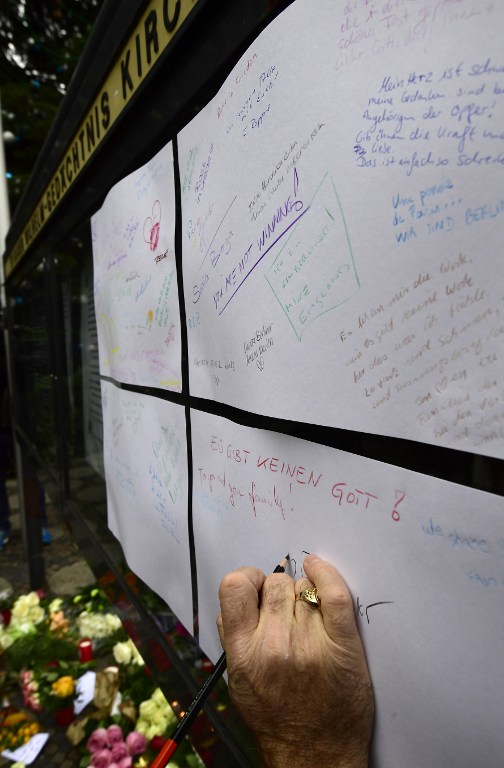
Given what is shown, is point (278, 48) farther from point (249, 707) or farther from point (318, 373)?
point (249, 707)

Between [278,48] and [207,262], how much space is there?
37 centimetres

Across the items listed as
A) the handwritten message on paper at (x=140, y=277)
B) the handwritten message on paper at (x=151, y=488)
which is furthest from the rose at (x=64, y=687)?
the handwritten message on paper at (x=140, y=277)

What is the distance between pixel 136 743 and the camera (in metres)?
1.91

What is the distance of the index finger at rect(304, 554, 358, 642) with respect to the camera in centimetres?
66

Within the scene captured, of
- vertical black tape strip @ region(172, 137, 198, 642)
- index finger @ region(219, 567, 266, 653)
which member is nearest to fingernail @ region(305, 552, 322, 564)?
index finger @ region(219, 567, 266, 653)

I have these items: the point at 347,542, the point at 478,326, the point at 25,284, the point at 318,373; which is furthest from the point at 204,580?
the point at 25,284

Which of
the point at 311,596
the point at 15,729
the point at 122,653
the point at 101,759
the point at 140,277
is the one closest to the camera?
the point at 311,596

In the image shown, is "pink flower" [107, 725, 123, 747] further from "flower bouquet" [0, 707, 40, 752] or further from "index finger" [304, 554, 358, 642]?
"index finger" [304, 554, 358, 642]

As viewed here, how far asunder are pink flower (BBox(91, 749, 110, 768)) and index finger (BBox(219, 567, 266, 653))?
1.66m

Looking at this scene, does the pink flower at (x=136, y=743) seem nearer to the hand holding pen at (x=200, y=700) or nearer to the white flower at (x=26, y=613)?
the white flower at (x=26, y=613)

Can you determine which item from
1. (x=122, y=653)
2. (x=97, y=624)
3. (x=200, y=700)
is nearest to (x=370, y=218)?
(x=200, y=700)

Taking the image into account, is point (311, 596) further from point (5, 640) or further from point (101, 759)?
point (5, 640)

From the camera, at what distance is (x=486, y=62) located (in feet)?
1.49

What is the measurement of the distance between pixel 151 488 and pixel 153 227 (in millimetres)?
704
